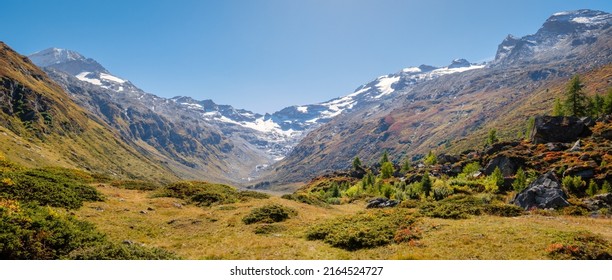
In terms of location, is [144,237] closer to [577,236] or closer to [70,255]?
[70,255]

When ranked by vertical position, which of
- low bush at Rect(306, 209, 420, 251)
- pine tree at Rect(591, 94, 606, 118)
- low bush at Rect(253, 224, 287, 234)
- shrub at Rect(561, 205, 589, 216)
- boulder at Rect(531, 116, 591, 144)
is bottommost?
low bush at Rect(253, 224, 287, 234)

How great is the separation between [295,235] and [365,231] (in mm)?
5727

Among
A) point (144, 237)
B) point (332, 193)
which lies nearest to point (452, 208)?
point (144, 237)

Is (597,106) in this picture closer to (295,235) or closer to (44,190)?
(295,235)

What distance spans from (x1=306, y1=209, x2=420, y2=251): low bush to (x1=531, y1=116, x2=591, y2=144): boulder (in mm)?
61925

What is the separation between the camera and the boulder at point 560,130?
7256cm

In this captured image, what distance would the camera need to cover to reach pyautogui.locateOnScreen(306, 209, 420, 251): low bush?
22672mm

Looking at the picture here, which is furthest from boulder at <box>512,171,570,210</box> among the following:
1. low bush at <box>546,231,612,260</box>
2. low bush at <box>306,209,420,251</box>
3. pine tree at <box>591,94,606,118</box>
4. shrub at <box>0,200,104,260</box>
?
pine tree at <box>591,94,606,118</box>

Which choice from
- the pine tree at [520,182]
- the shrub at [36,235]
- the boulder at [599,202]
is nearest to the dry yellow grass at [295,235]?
the shrub at [36,235]

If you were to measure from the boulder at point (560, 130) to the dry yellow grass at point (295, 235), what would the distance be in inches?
2077

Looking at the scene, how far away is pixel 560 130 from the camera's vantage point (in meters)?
74.1

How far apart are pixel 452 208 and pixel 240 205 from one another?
24.0 metres

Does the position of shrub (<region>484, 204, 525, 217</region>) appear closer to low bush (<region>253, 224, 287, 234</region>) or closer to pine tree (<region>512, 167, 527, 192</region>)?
pine tree (<region>512, 167, 527, 192</region>)

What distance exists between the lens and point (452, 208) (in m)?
33.4
